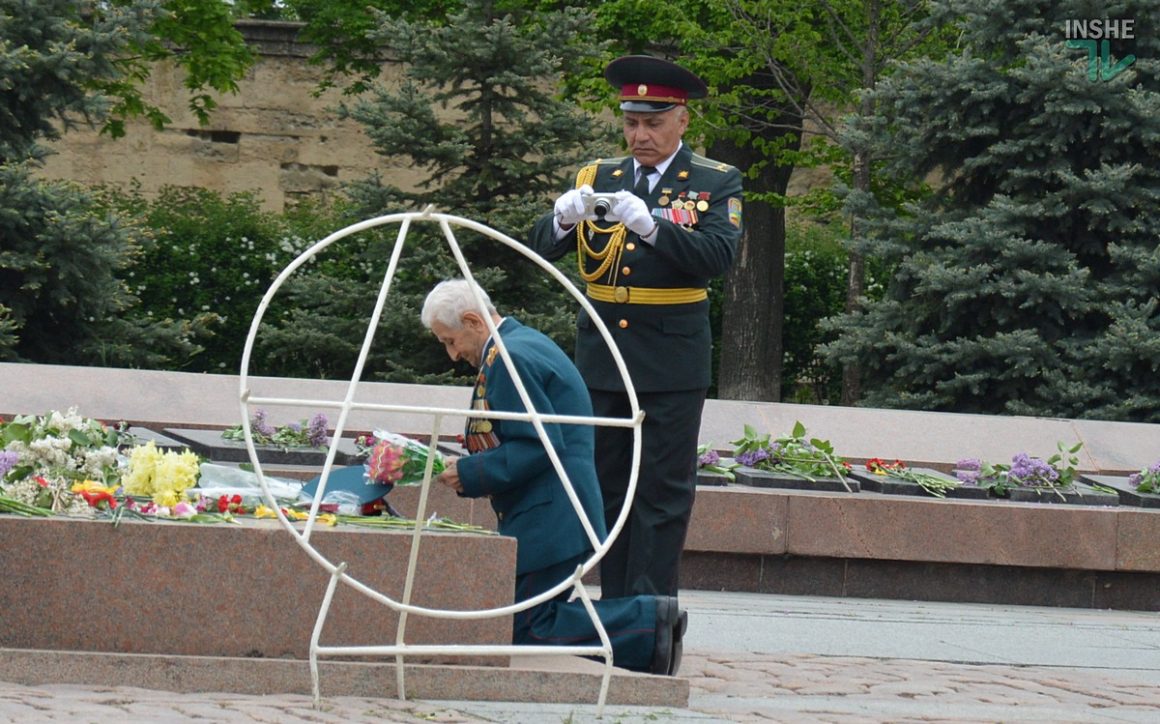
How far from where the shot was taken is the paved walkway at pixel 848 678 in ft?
12.8

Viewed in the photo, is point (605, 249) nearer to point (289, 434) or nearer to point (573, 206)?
point (573, 206)

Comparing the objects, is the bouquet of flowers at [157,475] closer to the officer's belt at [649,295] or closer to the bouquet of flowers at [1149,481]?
the officer's belt at [649,295]

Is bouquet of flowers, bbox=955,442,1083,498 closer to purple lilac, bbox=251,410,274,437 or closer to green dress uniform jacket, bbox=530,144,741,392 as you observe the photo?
green dress uniform jacket, bbox=530,144,741,392

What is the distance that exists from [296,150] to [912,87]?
344 inches

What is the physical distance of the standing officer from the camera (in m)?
5.22

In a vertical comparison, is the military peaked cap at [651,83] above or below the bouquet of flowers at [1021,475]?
above

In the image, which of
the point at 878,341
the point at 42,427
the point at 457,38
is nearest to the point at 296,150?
the point at 457,38

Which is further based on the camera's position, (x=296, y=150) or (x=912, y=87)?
(x=296, y=150)

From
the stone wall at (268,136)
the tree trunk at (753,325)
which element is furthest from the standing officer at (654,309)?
the stone wall at (268,136)

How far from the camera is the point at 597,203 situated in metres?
4.77

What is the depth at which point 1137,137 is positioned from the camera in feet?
39.8

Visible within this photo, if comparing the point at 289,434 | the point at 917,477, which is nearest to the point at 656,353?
the point at 289,434

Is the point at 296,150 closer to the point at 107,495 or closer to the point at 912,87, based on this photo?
the point at 912,87

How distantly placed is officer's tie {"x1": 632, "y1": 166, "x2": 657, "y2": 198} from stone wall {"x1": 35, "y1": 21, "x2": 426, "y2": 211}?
13962 millimetres
